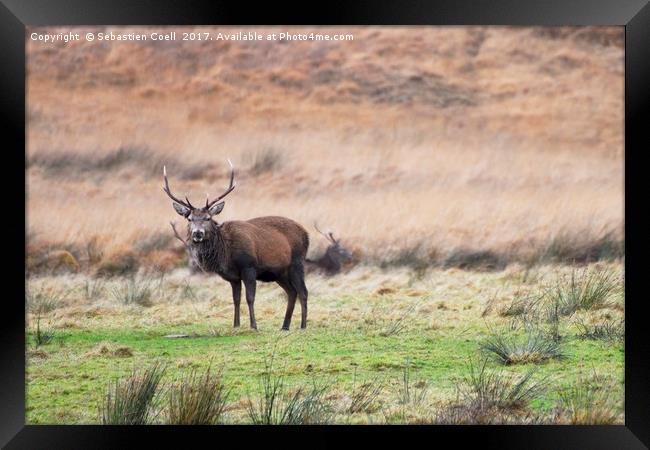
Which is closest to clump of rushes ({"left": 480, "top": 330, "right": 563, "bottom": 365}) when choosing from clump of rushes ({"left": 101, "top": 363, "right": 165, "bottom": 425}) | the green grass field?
the green grass field

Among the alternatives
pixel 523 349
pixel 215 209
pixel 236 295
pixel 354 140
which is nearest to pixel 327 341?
pixel 236 295

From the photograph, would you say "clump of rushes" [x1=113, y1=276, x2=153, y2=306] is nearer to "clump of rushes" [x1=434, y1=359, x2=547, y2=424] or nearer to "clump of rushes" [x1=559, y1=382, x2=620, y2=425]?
"clump of rushes" [x1=434, y1=359, x2=547, y2=424]

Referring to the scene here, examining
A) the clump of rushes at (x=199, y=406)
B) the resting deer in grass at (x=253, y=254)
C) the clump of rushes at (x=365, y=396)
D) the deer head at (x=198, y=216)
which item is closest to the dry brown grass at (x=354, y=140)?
the resting deer in grass at (x=253, y=254)

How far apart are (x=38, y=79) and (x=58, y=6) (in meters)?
7.30

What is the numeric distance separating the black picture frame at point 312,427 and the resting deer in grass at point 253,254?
11.3ft

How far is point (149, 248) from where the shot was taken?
55.5 ft

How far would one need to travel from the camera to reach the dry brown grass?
17266mm

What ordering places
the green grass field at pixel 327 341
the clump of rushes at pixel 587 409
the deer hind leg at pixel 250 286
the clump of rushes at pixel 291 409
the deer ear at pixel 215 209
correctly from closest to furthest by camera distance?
the clump of rushes at pixel 291 409 < the clump of rushes at pixel 587 409 < the green grass field at pixel 327 341 < the deer ear at pixel 215 209 < the deer hind leg at pixel 250 286

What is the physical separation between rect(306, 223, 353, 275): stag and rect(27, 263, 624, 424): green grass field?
412 mm

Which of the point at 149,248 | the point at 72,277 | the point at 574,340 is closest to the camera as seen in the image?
the point at 574,340

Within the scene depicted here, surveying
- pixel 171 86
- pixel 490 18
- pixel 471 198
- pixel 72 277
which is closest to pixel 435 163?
pixel 471 198

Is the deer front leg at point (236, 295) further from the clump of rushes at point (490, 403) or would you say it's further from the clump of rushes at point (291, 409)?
the clump of rushes at point (490, 403)

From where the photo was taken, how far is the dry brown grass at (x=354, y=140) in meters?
17.3

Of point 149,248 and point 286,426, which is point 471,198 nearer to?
point 149,248
